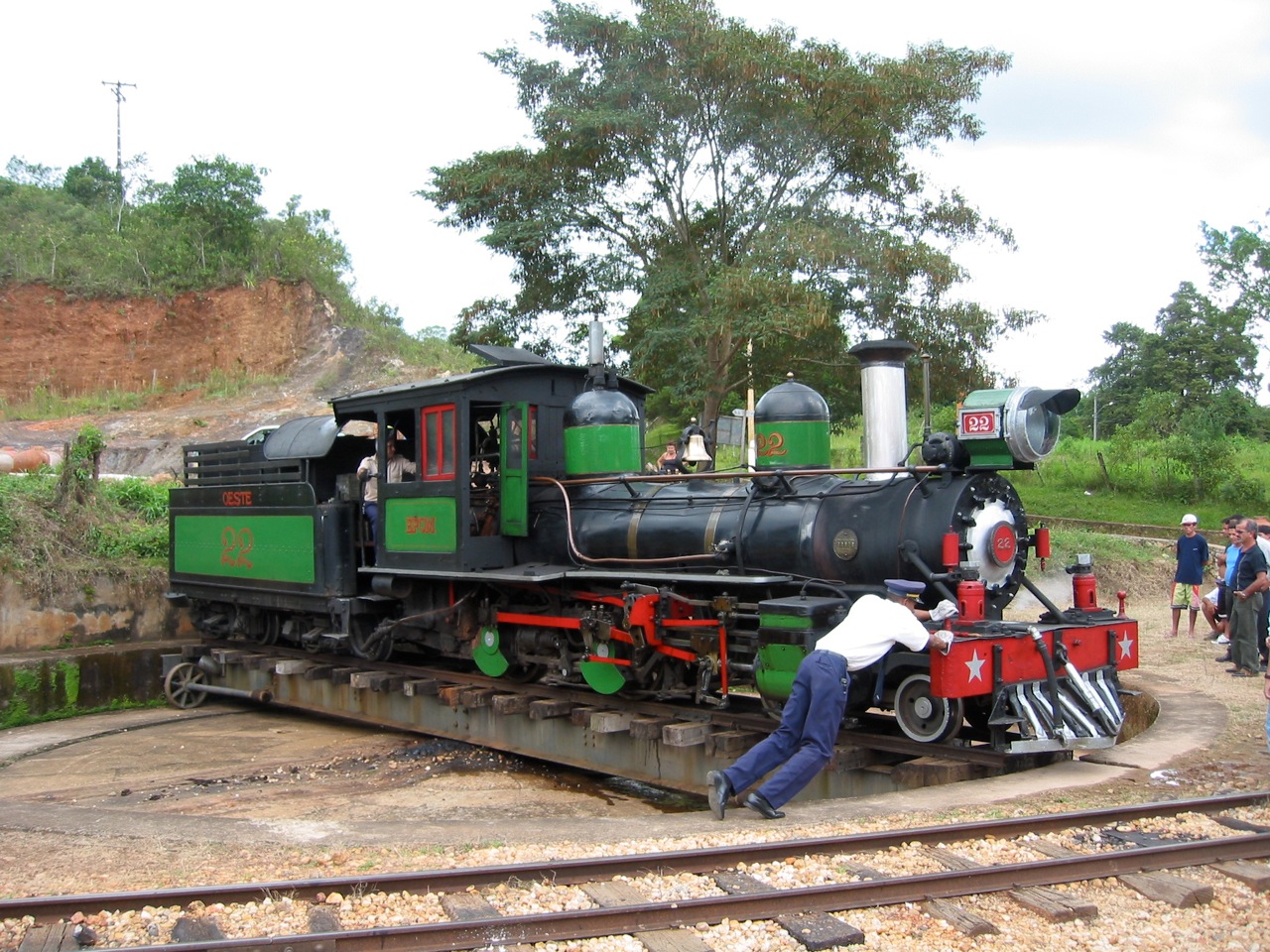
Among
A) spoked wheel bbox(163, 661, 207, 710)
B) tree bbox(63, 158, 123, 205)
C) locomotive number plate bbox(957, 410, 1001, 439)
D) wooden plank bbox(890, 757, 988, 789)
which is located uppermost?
tree bbox(63, 158, 123, 205)

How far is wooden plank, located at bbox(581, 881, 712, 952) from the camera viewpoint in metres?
3.87

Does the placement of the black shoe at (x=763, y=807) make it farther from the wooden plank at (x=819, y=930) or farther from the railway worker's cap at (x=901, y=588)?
the wooden plank at (x=819, y=930)

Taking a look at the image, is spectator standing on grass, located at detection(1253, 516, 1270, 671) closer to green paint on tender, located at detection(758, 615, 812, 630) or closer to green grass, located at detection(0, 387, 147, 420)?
green paint on tender, located at detection(758, 615, 812, 630)

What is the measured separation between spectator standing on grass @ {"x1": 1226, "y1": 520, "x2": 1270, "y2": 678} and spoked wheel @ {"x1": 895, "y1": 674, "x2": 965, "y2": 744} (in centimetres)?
415

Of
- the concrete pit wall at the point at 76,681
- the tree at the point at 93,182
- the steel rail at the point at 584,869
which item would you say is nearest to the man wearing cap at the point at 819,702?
the steel rail at the point at 584,869

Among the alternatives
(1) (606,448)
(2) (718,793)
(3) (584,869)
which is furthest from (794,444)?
(3) (584,869)

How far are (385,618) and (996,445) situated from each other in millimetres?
6005

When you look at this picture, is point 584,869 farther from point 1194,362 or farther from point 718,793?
point 1194,362

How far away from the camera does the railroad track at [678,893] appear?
3953 millimetres

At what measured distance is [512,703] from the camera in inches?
342

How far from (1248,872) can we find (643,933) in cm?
257

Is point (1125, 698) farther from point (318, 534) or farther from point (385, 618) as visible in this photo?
point (318, 534)

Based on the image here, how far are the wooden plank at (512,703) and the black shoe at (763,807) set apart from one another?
3287 millimetres

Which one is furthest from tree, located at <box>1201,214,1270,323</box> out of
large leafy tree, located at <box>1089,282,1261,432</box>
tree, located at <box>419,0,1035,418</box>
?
tree, located at <box>419,0,1035,418</box>
